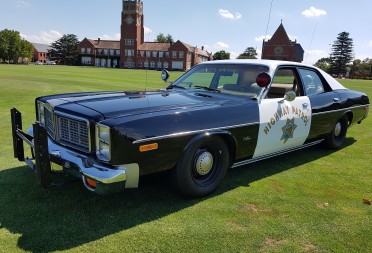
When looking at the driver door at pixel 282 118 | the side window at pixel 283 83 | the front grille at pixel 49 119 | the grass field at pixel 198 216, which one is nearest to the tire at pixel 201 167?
the grass field at pixel 198 216

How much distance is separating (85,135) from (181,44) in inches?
3486

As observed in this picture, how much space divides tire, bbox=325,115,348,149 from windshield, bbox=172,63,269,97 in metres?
2.09

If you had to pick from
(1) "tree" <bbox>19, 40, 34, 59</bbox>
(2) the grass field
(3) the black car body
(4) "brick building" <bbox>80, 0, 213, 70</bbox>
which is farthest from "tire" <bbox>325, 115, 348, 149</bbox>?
(1) "tree" <bbox>19, 40, 34, 59</bbox>

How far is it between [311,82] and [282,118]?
47.7 inches

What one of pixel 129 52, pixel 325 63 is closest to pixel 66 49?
pixel 129 52

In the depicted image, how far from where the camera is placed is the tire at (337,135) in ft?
18.7

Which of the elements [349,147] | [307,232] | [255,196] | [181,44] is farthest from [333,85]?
[181,44]

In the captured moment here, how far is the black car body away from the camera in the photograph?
116 inches

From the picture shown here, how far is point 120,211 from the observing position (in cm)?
327

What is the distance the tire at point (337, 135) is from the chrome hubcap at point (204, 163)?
2915mm

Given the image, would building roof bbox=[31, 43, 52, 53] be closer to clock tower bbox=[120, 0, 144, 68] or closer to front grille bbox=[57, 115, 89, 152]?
clock tower bbox=[120, 0, 144, 68]

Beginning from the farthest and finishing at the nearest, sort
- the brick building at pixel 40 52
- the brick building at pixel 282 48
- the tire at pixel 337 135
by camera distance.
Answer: the brick building at pixel 40 52 < the brick building at pixel 282 48 < the tire at pixel 337 135

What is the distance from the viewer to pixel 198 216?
324 cm

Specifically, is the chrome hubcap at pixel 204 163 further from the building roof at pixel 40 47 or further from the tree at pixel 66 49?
the building roof at pixel 40 47
